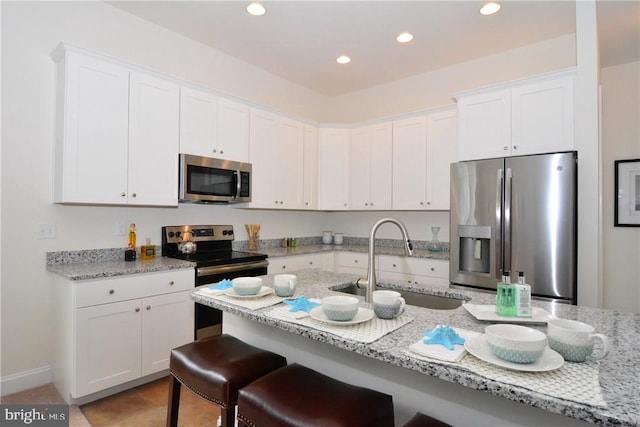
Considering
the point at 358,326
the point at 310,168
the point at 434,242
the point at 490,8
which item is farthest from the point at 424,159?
the point at 358,326

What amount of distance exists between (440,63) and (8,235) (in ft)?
14.2

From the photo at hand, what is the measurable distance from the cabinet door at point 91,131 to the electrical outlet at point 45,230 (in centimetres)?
25

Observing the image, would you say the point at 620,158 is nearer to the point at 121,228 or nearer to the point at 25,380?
the point at 121,228

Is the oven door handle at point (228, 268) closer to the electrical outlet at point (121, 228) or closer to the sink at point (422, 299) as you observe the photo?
the electrical outlet at point (121, 228)

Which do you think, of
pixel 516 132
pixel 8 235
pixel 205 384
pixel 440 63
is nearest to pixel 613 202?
pixel 516 132

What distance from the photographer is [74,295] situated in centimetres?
218

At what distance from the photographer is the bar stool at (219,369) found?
52.3 inches

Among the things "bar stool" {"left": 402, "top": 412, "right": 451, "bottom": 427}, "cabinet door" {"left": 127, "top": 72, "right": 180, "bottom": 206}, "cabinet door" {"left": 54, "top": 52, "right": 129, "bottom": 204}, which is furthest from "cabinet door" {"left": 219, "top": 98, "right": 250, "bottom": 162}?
"bar stool" {"left": 402, "top": 412, "right": 451, "bottom": 427}

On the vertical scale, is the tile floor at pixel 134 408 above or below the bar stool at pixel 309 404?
below

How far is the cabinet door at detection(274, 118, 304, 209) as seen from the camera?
3.90 m

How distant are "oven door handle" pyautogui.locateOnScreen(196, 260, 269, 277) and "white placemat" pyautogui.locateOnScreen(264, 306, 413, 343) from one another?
5.25 feet

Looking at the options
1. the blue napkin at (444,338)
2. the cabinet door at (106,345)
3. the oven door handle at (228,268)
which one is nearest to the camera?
the blue napkin at (444,338)

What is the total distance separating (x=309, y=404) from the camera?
44.4 inches

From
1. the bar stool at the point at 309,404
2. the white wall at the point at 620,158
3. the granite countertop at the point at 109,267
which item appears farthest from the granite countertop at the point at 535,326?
the white wall at the point at 620,158
